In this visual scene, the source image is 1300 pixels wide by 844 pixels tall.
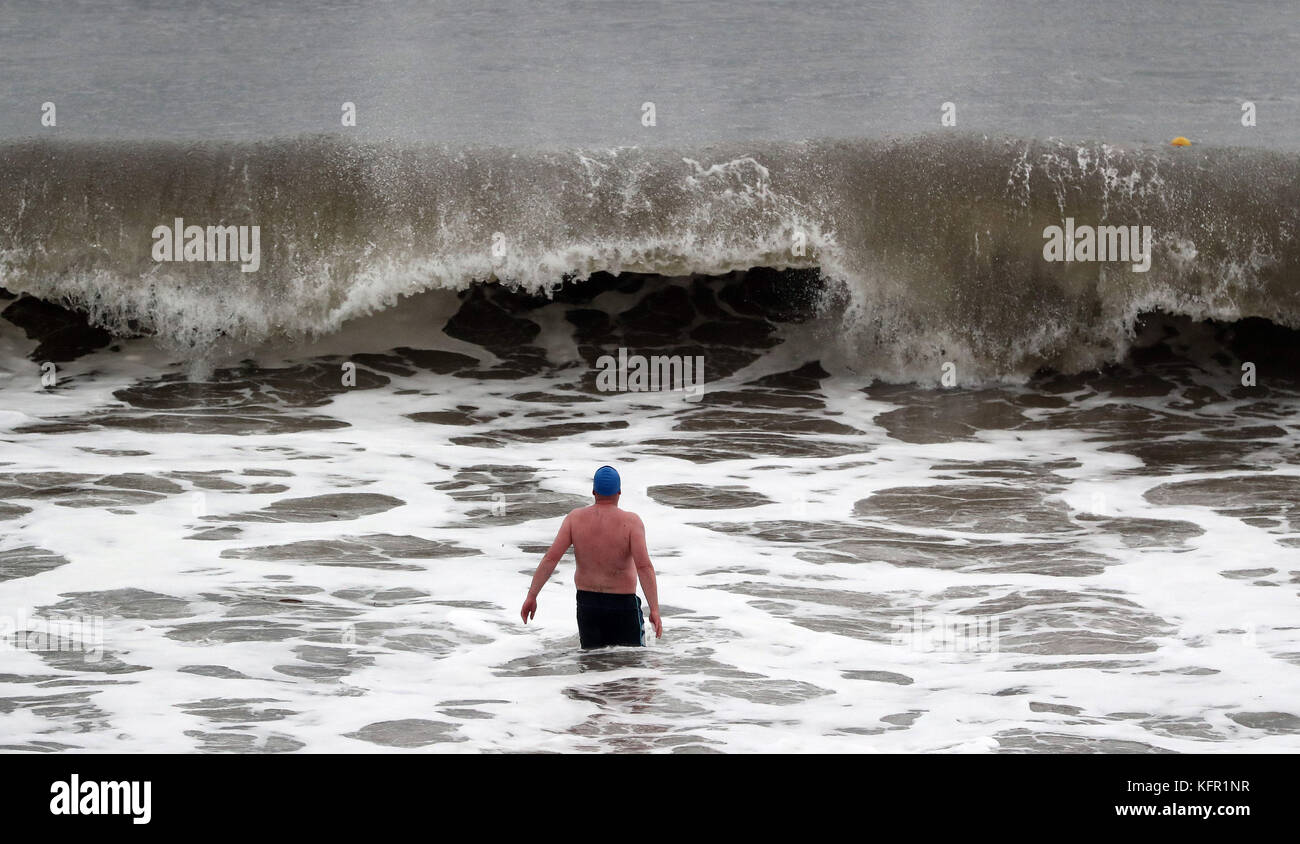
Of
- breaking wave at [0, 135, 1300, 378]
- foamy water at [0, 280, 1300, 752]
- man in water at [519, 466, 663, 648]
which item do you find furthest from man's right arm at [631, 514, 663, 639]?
breaking wave at [0, 135, 1300, 378]

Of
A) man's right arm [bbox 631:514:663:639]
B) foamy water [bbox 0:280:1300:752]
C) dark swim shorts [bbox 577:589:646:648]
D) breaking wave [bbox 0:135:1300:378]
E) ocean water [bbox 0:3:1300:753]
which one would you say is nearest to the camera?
foamy water [bbox 0:280:1300:752]

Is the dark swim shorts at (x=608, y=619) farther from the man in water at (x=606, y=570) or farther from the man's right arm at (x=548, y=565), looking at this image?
the man's right arm at (x=548, y=565)

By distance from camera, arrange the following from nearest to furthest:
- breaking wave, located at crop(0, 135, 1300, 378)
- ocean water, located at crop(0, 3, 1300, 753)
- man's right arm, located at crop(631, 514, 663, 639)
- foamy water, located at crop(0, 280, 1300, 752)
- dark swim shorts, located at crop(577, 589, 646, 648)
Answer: foamy water, located at crop(0, 280, 1300, 752)
ocean water, located at crop(0, 3, 1300, 753)
man's right arm, located at crop(631, 514, 663, 639)
dark swim shorts, located at crop(577, 589, 646, 648)
breaking wave, located at crop(0, 135, 1300, 378)

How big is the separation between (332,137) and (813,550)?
7223 mm

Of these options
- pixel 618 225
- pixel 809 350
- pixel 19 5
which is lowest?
pixel 809 350

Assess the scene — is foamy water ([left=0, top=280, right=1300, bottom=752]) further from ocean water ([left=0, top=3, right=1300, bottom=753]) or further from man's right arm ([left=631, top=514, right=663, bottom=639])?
man's right arm ([left=631, top=514, right=663, bottom=639])

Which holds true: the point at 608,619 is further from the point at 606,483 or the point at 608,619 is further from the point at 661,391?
the point at 661,391

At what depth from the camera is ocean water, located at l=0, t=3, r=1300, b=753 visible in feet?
19.8

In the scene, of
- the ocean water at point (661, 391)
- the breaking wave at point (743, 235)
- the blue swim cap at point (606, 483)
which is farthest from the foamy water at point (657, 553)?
the blue swim cap at point (606, 483)

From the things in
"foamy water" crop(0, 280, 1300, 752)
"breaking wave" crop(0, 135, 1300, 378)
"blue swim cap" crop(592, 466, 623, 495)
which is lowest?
"foamy water" crop(0, 280, 1300, 752)

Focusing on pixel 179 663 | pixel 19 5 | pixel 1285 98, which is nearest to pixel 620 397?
pixel 179 663

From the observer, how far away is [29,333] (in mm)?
13109

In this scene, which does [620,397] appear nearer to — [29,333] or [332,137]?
[332,137]

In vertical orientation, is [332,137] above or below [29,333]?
above
